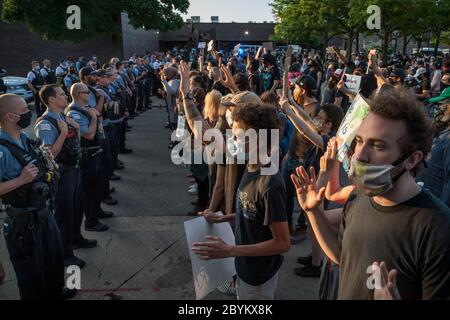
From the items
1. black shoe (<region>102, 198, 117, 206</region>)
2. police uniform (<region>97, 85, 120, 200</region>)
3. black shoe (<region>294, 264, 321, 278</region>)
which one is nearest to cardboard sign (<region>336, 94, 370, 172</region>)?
black shoe (<region>294, 264, 321, 278</region>)

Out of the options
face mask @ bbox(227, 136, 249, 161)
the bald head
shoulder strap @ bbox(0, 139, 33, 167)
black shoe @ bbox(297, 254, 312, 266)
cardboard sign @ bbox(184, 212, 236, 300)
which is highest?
the bald head

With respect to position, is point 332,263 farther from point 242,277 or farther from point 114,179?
point 114,179

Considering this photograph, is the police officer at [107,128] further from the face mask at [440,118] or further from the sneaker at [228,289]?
the face mask at [440,118]

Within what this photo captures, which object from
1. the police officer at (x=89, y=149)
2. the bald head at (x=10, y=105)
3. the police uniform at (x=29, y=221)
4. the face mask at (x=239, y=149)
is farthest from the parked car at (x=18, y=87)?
the face mask at (x=239, y=149)

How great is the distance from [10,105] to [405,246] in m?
3.40

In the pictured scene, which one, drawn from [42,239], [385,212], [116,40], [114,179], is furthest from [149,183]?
[116,40]

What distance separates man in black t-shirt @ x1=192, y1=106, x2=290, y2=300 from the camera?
2.56 metres

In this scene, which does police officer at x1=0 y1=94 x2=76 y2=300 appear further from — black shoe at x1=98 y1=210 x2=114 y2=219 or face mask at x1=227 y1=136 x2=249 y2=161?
black shoe at x1=98 y1=210 x2=114 y2=219

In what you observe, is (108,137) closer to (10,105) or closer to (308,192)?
(10,105)

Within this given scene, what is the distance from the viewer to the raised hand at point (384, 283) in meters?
1.55

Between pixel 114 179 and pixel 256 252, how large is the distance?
19.6 feet

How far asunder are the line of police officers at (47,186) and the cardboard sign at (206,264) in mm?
1522

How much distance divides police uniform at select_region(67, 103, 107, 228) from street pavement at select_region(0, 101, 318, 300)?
1.08 feet

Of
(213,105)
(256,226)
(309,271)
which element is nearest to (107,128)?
(213,105)
